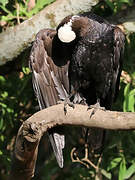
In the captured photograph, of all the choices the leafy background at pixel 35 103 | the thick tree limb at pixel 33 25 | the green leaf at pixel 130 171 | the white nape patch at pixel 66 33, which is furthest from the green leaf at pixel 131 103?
the thick tree limb at pixel 33 25

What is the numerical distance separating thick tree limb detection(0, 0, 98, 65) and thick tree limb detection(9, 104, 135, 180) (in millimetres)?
1108

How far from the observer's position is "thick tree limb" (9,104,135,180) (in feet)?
9.20

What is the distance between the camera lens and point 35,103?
4.62 meters

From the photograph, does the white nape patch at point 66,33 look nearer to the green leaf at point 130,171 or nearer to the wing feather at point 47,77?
the wing feather at point 47,77

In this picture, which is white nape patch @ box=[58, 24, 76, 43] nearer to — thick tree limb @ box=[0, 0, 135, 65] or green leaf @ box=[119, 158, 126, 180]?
thick tree limb @ box=[0, 0, 135, 65]

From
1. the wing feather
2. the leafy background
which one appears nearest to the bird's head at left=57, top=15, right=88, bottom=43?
the wing feather

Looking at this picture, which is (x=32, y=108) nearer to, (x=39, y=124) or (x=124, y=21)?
(x=124, y=21)

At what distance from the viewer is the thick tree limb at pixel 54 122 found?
2.80 meters

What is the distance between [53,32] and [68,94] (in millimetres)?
503

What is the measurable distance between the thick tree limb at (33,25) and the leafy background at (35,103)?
13 centimetres

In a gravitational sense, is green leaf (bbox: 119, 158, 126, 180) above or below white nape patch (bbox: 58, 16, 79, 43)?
below

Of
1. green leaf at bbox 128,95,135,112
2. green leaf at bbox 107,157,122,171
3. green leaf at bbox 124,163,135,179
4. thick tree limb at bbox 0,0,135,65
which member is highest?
thick tree limb at bbox 0,0,135,65

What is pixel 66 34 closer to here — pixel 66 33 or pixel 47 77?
pixel 66 33

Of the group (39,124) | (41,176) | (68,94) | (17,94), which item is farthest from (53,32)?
(41,176)
